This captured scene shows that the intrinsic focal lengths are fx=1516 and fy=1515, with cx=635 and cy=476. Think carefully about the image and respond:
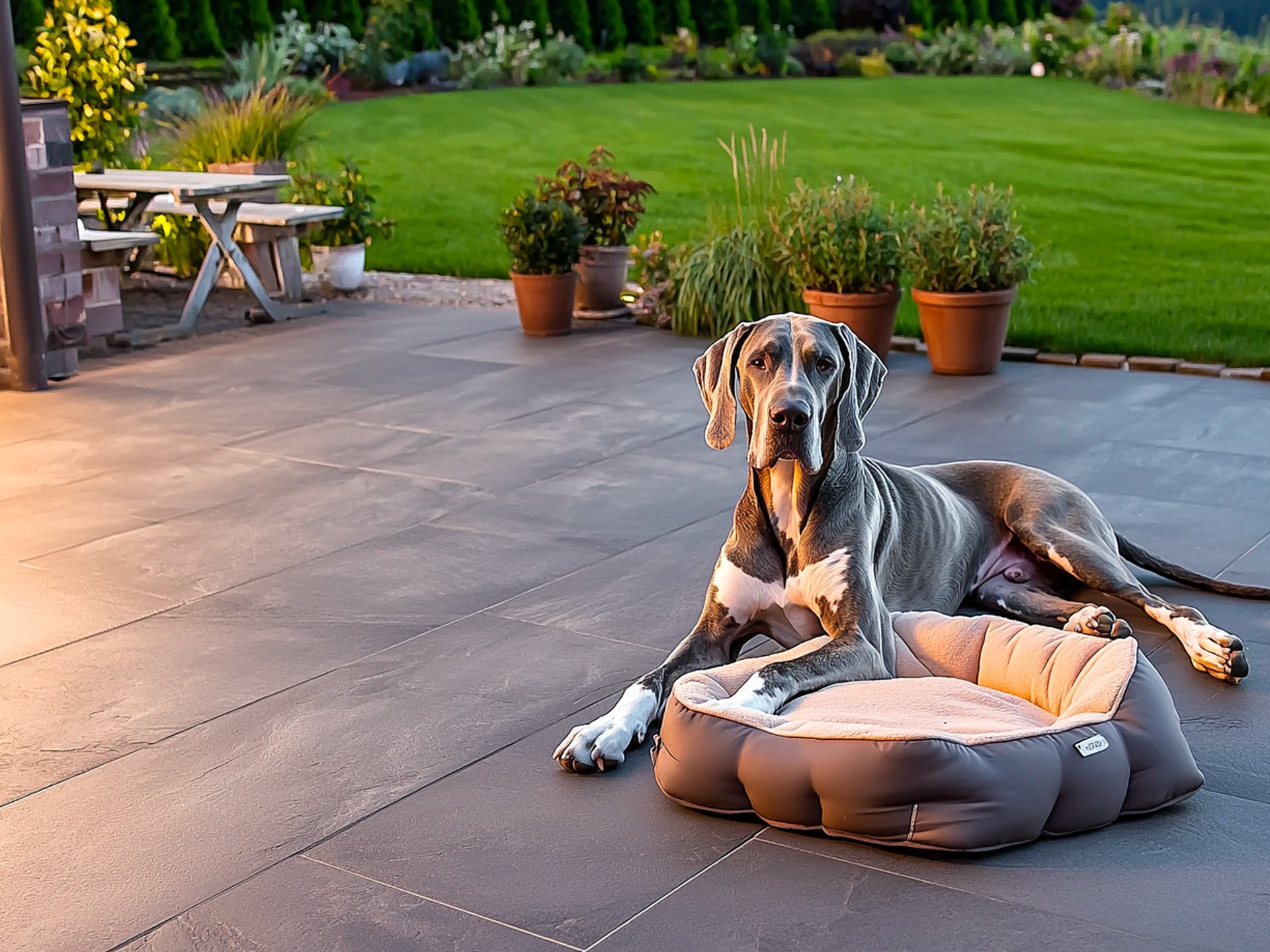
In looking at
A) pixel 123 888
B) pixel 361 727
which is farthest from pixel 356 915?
pixel 361 727

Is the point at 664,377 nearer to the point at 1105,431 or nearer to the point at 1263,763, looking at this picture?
the point at 1105,431

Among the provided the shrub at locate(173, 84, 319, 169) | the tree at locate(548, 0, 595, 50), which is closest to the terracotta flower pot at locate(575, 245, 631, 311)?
the shrub at locate(173, 84, 319, 169)

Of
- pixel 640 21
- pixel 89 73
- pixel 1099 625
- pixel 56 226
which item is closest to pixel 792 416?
pixel 1099 625

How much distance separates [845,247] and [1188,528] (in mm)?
3182

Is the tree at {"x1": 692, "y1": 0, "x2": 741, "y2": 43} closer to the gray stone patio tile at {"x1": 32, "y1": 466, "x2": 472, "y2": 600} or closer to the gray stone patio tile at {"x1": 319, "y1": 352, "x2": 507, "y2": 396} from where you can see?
the gray stone patio tile at {"x1": 319, "y1": 352, "x2": 507, "y2": 396}

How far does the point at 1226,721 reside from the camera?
374cm

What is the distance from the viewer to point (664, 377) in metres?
8.26

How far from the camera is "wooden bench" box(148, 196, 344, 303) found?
10.2 meters

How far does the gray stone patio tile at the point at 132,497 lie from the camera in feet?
18.6

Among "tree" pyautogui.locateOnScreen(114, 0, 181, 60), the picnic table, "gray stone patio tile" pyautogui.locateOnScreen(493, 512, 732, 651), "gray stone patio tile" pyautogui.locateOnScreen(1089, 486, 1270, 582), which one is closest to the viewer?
"gray stone patio tile" pyautogui.locateOnScreen(493, 512, 732, 651)

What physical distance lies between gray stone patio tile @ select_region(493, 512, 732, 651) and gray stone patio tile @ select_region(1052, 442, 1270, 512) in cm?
170

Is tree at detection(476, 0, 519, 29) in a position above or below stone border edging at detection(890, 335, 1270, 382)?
above

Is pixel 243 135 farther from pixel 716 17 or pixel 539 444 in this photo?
pixel 716 17

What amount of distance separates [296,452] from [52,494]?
3.60 feet
